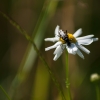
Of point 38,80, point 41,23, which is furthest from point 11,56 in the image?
point 41,23

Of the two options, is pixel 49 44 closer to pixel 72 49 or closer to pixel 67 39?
pixel 67 39

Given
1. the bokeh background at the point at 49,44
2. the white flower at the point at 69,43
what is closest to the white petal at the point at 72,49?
the white flower at the point at 69,43

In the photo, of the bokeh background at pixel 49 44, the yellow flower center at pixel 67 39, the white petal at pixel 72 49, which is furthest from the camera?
the bokeh background at pixel 49 44

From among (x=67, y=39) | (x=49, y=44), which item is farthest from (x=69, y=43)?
(x=49, y=44)

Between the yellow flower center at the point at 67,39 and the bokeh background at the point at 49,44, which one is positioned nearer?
the yellow flower center at the point at 67,39

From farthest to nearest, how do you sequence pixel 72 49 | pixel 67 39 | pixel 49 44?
pixel 49 44 → pixel 67 39 → pixel 72 49

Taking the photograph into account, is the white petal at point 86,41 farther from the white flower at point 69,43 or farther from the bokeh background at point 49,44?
the bokeh background at point 49,44

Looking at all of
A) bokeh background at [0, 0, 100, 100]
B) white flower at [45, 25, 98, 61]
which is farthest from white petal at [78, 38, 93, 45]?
bokeh background at [0, 0, 100, 100]

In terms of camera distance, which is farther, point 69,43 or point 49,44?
point 49,44

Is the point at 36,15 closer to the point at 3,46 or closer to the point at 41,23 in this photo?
the point at 3,46

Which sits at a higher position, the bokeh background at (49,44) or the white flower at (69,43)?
the bokeh background at (49,44)

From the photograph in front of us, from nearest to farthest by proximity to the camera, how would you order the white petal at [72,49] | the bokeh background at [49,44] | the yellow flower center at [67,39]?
1. the white petal at [72,49]
2. the yellow flower center at [67,39]
3. the bokeh background at [49,44]
